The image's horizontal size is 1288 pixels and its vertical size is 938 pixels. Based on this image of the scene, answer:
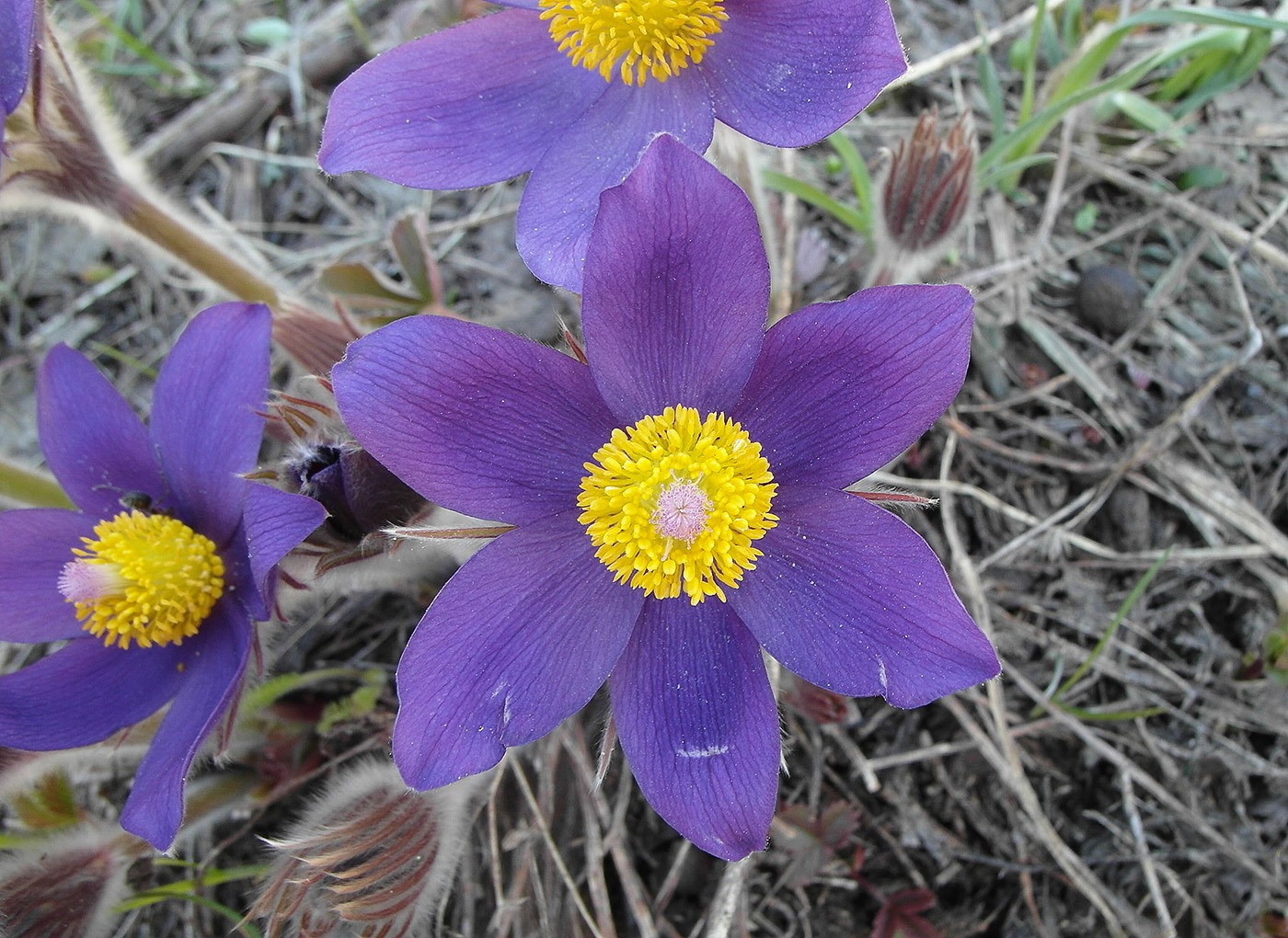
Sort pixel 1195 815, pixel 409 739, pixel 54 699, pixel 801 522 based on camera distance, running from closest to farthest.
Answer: pixel 409 739 → pixel 801 522 → pixel 54 699 → pixel 1195 815

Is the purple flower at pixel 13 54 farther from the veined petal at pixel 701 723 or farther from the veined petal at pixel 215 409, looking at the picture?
the veined petal at pixel 701 723

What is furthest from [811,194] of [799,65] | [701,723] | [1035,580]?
[701,723]

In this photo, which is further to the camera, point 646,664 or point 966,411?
point 966,411

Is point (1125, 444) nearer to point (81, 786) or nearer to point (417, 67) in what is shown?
→ point (417, 67)

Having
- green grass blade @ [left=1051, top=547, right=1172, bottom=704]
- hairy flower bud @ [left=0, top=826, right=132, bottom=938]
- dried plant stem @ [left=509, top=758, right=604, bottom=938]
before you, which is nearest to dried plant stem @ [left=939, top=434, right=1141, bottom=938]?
green grass blade @ [left=1051, top=547, right=1172, bottom=704]

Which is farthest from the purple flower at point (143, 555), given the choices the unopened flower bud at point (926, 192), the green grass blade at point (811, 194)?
the unopened flower bud at point (926, 192)

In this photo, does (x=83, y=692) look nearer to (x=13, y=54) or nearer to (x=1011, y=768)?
(x=13, y=54)

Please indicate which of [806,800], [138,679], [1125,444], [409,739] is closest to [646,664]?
[409,739]

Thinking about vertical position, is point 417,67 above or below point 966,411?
above
